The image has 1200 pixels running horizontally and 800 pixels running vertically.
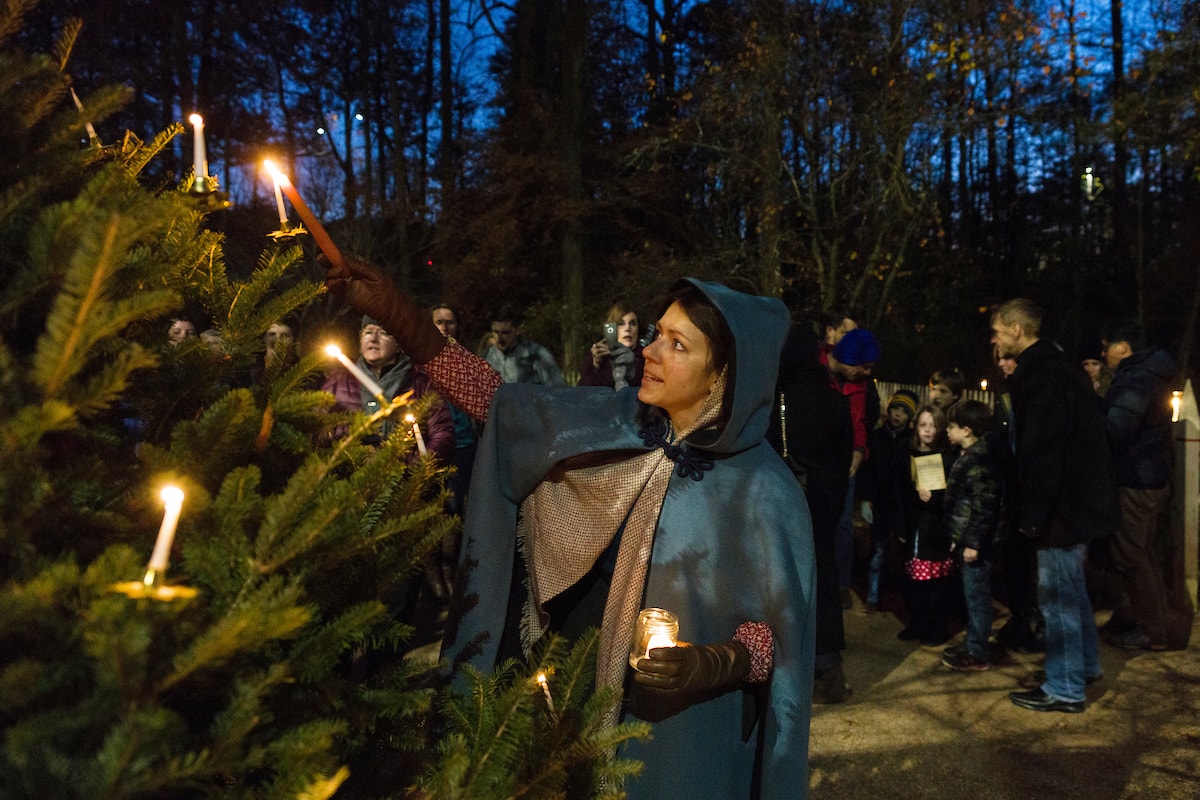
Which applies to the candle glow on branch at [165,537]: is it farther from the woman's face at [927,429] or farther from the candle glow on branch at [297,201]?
the woman's face at [927,429]

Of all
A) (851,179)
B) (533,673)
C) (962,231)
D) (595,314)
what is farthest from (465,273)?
(533,673)

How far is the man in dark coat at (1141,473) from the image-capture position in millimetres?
6047

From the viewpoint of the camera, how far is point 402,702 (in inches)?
53.1

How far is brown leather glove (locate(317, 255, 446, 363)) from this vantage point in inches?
85.7

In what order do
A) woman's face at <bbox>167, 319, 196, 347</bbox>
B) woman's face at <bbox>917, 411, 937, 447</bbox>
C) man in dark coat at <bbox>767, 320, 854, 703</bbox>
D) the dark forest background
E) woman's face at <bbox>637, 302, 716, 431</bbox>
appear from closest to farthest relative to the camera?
1. woman's face at <bbox>167, 319, 196, 347</bbox>
2. woman's face at <bbox>637, 302, 716, 431</bbox>
3. man in dark coat at <bbox>767, 320, 854, 703</bbox>
4. woman's face at <bbox>917, 411, 937, 447</bbox>
5. the dark forest background

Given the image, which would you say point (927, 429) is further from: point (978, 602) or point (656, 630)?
point (656, 630)

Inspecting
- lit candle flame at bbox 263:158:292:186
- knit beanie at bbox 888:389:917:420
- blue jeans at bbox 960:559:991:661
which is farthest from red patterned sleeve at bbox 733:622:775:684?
knit beanie at bbox 888:389:917:420

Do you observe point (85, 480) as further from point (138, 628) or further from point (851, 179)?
point (851, 179)

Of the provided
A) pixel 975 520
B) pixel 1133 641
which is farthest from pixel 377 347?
pixel 1133 641

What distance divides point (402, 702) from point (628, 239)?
1991 centimetres

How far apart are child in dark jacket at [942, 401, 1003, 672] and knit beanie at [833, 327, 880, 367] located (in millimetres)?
1200

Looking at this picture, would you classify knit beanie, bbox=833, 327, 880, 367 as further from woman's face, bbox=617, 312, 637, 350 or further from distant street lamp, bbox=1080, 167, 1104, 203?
distant street lamp, bbox=1080, 167, 1104, 203

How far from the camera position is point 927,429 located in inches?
259

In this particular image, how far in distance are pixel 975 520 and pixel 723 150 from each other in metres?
9.87
